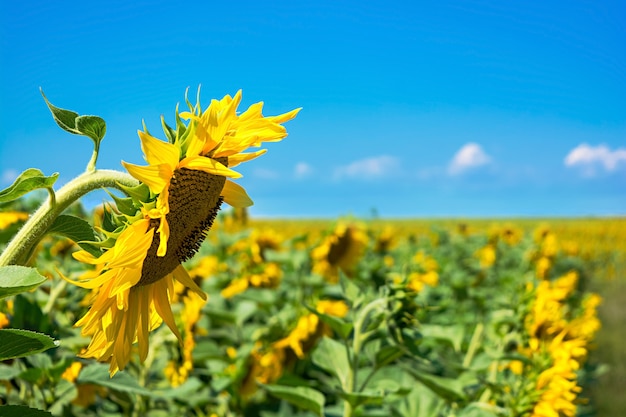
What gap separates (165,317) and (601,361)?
785 cm

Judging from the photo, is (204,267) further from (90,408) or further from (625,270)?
(625,270)

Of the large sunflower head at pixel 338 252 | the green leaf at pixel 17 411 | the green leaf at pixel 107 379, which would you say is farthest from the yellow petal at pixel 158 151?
the large sunflower head at pixel 338 252

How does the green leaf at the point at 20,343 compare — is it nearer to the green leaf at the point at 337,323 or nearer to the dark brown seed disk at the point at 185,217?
the dark brown seed disk at the point at 185,217

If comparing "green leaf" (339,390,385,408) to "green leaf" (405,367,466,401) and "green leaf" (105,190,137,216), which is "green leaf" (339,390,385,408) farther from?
"green leaf" (105,190,137,216)

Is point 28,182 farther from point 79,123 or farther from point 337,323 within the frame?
point 337,323

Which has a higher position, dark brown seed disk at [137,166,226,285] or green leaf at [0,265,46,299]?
dark brown seed disk at [137,166,226,285]

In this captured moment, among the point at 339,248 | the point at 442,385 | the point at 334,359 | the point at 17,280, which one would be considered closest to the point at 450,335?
the point at 442,385

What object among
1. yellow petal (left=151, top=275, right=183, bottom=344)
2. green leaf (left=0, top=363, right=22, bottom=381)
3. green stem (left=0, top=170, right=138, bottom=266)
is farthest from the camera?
green leaf (left=0, top=363, right=22, bottom=381)

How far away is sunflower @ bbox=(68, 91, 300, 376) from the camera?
1.05m

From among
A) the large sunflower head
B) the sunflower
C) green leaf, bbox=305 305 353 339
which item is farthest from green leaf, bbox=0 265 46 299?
the large sunflower head

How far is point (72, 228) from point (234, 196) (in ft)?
1.25

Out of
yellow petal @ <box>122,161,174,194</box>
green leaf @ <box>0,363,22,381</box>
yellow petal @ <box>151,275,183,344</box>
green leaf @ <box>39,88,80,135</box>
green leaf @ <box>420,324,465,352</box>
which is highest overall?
green leaf @ <box>39,88,80,135</box>

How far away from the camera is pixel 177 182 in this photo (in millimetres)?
1097

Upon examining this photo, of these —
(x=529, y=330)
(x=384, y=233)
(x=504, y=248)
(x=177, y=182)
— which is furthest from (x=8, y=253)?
(x=504, y=248)
